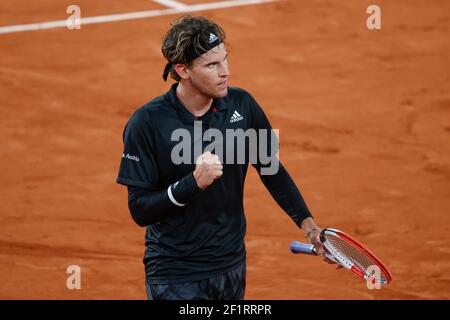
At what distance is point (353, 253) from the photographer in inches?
232

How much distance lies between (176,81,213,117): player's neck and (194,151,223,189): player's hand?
0.49m

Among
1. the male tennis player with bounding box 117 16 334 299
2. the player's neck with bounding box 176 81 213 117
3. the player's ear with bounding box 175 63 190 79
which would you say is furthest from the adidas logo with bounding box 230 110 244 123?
the player's ear with bounding box 175 63 190 79

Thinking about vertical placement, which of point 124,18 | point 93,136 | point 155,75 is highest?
point 124,18

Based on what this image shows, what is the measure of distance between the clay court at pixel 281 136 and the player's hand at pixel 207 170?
10.3ft

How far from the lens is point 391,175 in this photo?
9469 mm

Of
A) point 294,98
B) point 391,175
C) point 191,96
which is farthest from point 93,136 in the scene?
point 191,96

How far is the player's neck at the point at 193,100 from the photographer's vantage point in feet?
18.0

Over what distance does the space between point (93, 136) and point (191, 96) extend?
4874mm

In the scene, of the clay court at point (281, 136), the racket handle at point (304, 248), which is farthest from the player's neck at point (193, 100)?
the clay court at point (281, 136)

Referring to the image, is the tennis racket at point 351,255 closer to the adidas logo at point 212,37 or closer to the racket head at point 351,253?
the racket head at point 351,253

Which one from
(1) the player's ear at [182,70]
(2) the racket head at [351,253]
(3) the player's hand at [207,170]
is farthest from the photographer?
(2) the racket head at [351,253]

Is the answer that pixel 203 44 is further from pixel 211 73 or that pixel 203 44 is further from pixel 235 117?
pixel 235 117
